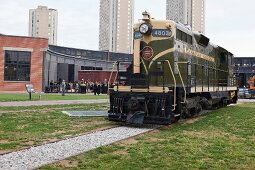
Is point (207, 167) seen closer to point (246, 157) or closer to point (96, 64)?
point (246, 157)

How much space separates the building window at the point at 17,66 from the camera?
151ft

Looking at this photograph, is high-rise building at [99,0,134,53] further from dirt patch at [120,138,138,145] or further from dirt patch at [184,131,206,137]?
dirt patch at [120,138,138,145]

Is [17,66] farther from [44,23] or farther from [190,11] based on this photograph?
[44,23]

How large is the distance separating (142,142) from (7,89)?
132ft

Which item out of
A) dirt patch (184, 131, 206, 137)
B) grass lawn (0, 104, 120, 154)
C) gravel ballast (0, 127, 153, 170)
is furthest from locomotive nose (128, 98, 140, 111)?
dirt patch (184, 131, 206, 137)

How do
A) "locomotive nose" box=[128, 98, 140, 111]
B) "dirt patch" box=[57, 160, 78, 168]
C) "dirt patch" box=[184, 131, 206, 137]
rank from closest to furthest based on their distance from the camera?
"dirt patch" box=[57, 160, 78, 168] < "dirt patch" box=[184, 131, 206, 137] < "locomotive nose" box=[128, 98, 140, 111]

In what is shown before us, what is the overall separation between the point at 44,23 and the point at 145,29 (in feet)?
398

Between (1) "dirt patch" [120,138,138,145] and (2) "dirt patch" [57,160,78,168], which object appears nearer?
(2) "dirt patch" [57,160,78,168]

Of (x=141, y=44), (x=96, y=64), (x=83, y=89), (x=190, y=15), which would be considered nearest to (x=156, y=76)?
(x=141, y=44)

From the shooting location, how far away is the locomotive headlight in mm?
12964

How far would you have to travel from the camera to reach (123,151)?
7676 millimetres

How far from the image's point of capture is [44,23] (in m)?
128

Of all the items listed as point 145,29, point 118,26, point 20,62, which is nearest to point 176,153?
point 145,29

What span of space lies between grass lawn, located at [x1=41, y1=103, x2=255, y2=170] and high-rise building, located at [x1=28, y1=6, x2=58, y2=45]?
124 m
